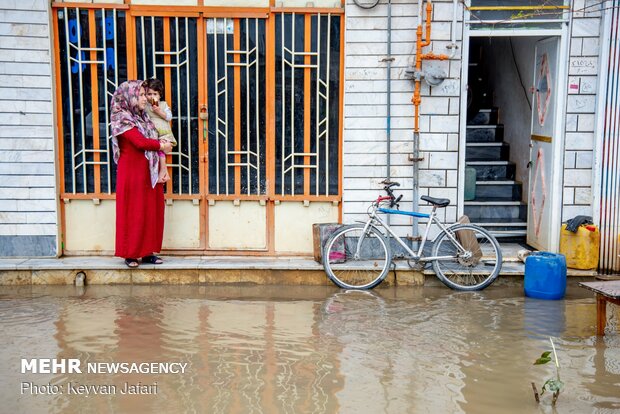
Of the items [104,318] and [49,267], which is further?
[49,267]

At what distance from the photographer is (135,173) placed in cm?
850

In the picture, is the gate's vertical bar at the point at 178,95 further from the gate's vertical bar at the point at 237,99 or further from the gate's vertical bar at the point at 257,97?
the gate's vertical bar at the point at 257,97

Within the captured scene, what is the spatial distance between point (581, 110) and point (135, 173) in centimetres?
508

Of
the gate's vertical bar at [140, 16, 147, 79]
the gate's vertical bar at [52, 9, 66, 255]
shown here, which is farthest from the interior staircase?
the gate's vertical bar at [52, 9, 66, 255]

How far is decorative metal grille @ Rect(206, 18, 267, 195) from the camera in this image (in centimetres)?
887

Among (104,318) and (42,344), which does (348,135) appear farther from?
(42,344)

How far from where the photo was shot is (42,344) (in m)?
6.67

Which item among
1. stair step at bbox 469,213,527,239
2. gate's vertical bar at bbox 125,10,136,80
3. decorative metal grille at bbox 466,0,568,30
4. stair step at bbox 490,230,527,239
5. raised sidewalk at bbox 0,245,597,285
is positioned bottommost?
raised sidewalk at bbox 0,245,597,285

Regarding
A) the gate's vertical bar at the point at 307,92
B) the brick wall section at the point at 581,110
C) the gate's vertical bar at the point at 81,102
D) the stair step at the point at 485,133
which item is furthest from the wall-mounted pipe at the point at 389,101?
the gate's vertical bar at the point at 81,102

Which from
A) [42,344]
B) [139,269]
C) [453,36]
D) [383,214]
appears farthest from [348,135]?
[42,344]

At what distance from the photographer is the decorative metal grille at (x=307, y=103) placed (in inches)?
349

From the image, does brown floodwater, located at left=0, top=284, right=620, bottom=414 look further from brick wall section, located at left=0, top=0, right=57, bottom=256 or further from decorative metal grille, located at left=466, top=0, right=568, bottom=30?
decorative metal grille, located at left=466, top=0, right=568, bottom=30

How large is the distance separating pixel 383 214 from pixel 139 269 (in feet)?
9.34

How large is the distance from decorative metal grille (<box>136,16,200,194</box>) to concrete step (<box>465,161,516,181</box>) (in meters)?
4.29
